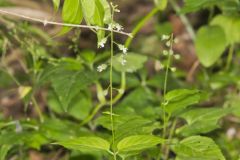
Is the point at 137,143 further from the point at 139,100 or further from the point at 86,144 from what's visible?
the point at 139,100

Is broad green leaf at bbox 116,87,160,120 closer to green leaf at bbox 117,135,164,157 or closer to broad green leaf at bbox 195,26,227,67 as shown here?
broad green leaf at bbox 195,26,227,67

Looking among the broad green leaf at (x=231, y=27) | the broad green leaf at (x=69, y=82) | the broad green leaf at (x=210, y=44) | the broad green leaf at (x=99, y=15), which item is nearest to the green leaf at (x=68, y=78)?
the broad green leaf at (x=69, y=82)

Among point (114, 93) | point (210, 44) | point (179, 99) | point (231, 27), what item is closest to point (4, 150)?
point (179, 99)

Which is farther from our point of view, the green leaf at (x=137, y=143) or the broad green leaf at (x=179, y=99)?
the broad green leaf at (x=179, y=99)

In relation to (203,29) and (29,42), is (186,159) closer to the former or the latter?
(29,42)

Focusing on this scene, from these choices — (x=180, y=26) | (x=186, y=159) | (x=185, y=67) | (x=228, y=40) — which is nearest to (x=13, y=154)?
(x=186, y=159)

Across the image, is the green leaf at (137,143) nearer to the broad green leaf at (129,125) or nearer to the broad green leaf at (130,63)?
the broad green leaf at (129,125)

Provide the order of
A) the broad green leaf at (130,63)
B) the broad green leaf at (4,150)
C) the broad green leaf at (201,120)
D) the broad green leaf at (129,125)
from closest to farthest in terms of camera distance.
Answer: the broad green leaf at (129,125) < the broad green leaf at (201,120) < the broad green leaf at (4,150) < the broad green leaf at (130,63)
